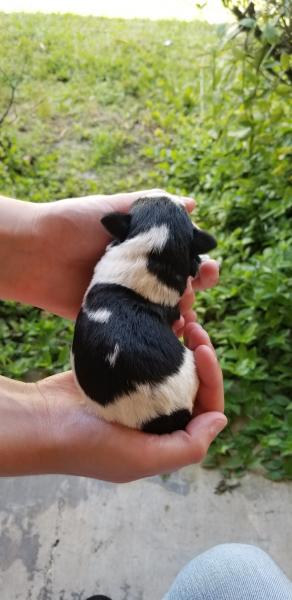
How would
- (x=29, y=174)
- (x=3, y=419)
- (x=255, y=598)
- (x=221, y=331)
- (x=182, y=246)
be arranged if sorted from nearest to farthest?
(x=255, y=598), (x=3, y=419), (x=182, y=246), (x=221, y=331), (x=29, y=174)

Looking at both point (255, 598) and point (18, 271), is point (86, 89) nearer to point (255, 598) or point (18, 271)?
point (18, 271)

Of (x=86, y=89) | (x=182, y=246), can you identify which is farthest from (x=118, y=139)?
(x=182, y=246)

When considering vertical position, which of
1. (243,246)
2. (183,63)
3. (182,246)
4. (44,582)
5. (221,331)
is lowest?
(44,582)

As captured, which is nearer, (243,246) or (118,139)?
(243,246)

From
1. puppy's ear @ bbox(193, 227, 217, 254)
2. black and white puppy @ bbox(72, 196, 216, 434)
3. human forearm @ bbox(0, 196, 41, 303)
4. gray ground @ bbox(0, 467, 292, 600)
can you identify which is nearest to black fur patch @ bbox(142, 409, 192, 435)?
black and white puppy @ bbox(72, 196, 216, 434)

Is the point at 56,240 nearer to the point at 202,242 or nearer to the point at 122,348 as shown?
the point at 202,242

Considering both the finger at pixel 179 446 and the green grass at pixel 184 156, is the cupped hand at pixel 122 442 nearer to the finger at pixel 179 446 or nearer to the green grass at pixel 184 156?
the finger at pixel 179 446

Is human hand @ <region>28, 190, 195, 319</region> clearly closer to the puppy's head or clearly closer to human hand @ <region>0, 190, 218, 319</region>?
human hand @ <region>0, 190, 218, 319</region>
